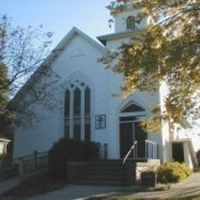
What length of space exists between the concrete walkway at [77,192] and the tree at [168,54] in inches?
167

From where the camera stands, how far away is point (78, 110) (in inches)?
1204

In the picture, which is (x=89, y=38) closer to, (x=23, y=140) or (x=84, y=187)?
(x=23, y=140)

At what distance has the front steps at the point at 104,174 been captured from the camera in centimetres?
2276

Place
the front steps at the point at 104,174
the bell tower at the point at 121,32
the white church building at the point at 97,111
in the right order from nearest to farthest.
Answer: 1. the front steps at the point at 104,174
2. the white church building at the point at 97,111
3. the bell tower at the point at 121,32

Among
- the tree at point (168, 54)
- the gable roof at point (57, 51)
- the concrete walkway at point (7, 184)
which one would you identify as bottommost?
the concrete walkway at point (7, 184)

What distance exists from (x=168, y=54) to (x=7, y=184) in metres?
10.8

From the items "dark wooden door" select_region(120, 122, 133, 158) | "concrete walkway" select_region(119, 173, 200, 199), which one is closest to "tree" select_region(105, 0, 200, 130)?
"concrete walkway" select_region(119, 173, 200, 199)

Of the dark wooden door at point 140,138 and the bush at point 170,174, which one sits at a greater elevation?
the dark wooden door at point 140,138

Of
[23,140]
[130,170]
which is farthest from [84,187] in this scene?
[23,140]

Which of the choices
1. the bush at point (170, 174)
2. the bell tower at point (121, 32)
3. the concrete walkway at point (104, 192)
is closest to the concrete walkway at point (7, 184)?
the concrete walkway at point (104, 192)

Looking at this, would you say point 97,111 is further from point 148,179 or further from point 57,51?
point 148,179

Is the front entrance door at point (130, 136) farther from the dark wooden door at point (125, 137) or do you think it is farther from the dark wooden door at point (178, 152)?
the dark wooden door at point (178, 152)

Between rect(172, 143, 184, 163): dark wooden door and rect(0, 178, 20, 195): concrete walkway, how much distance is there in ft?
37.6

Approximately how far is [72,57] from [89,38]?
1826 mm
